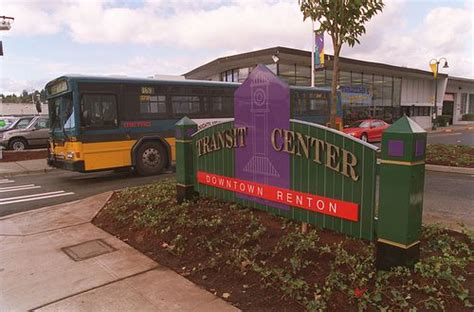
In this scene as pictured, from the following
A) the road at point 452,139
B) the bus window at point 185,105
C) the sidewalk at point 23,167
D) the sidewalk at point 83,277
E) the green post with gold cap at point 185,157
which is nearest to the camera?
the sidewalk at point 83,277

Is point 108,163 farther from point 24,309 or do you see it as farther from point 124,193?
point 24,309

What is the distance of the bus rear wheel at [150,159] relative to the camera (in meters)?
11.6

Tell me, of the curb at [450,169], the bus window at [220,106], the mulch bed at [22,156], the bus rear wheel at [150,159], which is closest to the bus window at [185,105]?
the bus window at [220,106]

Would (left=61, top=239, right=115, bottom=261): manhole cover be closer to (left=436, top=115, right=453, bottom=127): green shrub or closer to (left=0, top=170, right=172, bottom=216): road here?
(left=0, top=170, right=172, bottom=216): road

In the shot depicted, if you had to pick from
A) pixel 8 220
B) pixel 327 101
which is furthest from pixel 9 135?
pixel 327 101

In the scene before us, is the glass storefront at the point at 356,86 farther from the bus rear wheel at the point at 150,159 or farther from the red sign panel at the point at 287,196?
the red sign panel at the point at 287,196

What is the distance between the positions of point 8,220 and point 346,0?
7914 mm

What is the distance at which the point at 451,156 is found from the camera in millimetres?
11664

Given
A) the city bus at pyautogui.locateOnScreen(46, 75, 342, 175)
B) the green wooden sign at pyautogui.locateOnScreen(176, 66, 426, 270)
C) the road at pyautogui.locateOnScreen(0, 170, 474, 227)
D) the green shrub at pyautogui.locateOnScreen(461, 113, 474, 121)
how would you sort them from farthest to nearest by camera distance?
the green shrub at pyautogui.locateOnScreen(461, 113, 474, 121) → the city bus at pyautogui.locateOnScreen(46, 75, 342, 175) → the road at pyautogui.locateOnScreen(0, 170, 474, 227) → the green wooden sign at pyautogui.locateOnScreen(176, 66, 426, 270)

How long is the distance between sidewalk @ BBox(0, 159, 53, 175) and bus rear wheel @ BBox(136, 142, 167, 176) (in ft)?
15.3

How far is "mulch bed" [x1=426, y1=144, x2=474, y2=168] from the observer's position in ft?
34.9

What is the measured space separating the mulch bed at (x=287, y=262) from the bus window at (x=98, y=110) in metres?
5.28

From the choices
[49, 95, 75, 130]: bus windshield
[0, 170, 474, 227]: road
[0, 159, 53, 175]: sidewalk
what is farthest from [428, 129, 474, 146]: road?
[0, 159, 53, 175]: sidewalk

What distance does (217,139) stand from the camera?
229 inches
